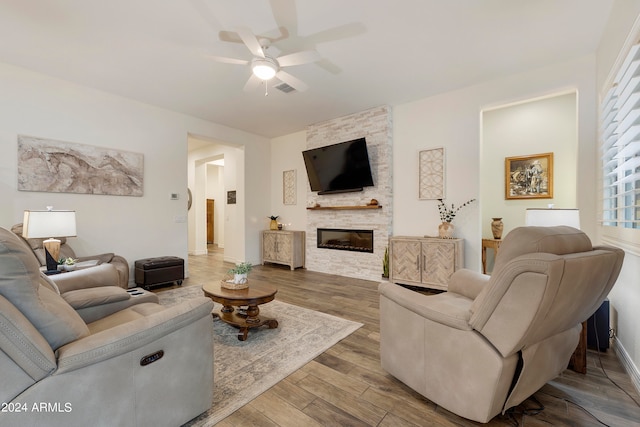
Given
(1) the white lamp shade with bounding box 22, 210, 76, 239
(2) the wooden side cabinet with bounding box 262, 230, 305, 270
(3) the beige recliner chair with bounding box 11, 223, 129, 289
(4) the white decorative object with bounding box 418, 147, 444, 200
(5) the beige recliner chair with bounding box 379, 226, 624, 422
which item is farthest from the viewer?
(2) the wooden side cabinet with bounding box 262, 230, 305, 270

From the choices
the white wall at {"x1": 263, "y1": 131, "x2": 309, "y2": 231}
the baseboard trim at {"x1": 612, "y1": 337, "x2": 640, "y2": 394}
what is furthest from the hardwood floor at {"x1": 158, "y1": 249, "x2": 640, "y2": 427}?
the white wall at {"x1": 263, "y1": 131, "x2": 309, "y2": 231}

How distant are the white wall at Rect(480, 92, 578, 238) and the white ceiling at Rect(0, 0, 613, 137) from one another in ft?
4.77

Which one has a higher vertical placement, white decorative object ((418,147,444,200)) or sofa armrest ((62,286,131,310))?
white decorative object ((418,147,444,200))

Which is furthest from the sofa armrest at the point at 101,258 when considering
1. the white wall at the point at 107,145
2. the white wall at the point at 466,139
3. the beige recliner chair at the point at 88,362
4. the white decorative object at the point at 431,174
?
the white decorative object at the point at 431,174

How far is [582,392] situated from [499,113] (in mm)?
4600

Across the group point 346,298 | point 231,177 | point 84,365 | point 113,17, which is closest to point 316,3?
point 113,17

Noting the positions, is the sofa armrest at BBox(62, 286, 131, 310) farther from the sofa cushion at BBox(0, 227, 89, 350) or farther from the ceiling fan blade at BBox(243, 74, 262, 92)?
the ceiling fan blade at BBox(243, 74, 262, 92)

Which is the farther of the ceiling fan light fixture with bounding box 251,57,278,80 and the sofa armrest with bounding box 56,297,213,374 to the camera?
the ceiling fan light fixture with bounding box 251,57,278,80

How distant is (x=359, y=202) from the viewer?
5.29 metres

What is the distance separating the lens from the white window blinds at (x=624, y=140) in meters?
1.86

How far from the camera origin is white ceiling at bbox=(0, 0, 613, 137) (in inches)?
98.4

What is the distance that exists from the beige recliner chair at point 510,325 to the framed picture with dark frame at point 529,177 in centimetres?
365

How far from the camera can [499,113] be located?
5.00m

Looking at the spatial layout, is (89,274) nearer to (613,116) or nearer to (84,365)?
(84,365)
